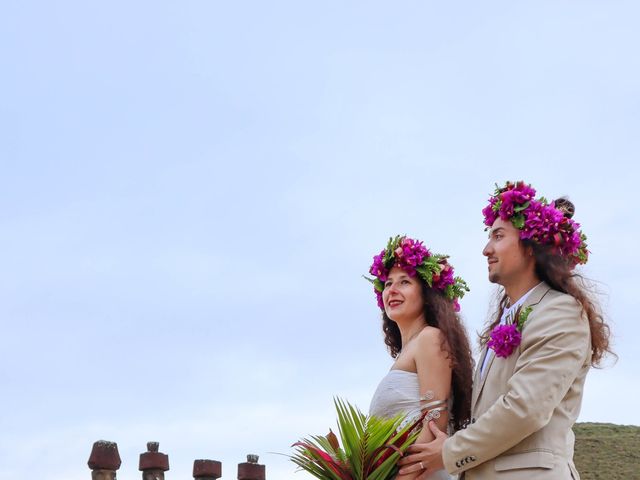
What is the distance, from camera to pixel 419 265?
625 centimetres

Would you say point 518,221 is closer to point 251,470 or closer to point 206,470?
point 206,470

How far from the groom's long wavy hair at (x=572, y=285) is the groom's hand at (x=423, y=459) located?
87 centimetres

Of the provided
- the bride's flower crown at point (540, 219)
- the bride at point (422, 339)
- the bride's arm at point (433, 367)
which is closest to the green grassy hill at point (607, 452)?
the bride at point (422, 339)

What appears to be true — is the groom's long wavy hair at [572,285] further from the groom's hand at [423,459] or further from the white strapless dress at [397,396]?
the groom's hand at [423,459]

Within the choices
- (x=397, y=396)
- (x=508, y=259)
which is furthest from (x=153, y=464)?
(x=508, y=259)

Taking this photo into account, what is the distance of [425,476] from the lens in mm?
5438

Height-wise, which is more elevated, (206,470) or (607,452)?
(607,452)

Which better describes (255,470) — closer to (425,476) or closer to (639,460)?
(425,476)

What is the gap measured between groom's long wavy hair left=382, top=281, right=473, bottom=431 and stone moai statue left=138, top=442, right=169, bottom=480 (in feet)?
18.1

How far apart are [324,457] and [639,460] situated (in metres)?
31.5

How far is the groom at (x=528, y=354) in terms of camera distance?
16.4 ft

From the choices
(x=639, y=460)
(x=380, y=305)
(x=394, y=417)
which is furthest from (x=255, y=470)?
(x=639, y=460)

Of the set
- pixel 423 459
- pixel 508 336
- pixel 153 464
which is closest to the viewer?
pixel 508 336

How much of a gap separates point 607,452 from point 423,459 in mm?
32292
